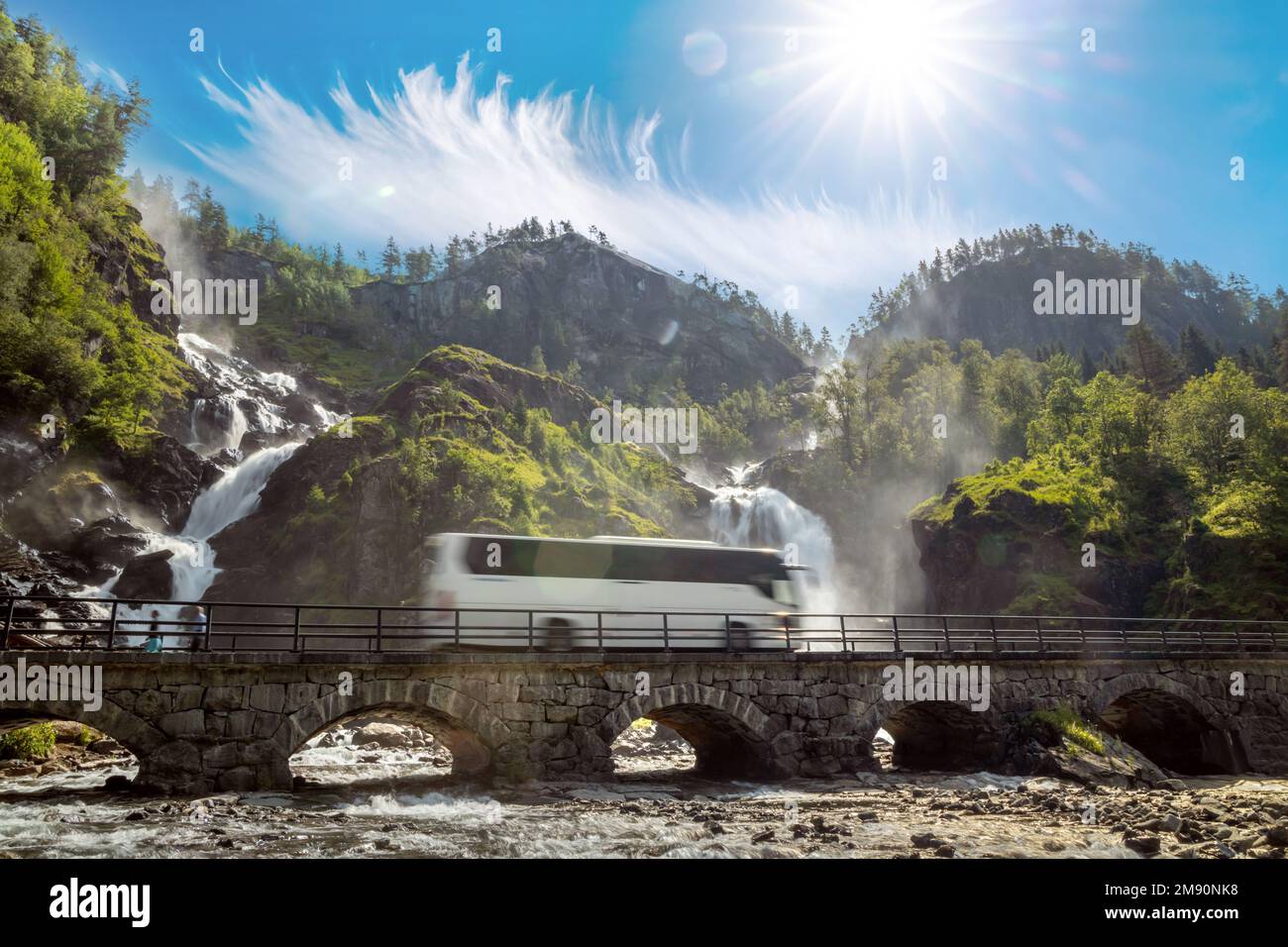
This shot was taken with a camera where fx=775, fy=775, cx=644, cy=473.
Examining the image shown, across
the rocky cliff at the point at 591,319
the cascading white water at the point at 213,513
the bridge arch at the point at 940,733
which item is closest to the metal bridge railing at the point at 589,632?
the bridge arch at the point at 940,733

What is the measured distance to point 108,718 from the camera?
1439cm

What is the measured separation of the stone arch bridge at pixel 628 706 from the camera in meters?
15.1

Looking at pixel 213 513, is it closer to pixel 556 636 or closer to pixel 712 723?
pixel 556 636

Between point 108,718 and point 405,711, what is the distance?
5868 mm

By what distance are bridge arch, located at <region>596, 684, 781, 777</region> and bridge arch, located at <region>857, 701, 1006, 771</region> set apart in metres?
2.94

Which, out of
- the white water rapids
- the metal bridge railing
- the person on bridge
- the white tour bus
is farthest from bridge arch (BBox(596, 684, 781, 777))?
the white water rapids

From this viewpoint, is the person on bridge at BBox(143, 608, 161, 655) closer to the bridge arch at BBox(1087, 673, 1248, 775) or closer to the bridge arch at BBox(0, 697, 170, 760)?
the bridge arch at BBox(0, 697, 170, 760)

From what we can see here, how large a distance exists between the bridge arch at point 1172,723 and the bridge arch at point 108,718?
25.4 metres

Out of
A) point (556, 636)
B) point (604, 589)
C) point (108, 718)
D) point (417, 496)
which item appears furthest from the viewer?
point (417, 496)

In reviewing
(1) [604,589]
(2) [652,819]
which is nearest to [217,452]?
(1) [604,589]

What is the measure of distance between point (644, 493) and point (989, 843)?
2679 inches

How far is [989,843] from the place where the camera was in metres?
13.6

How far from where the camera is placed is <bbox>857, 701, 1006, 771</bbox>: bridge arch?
852 inches

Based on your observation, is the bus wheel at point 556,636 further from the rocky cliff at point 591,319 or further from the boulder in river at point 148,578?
the rocky cliff at point 591,319
